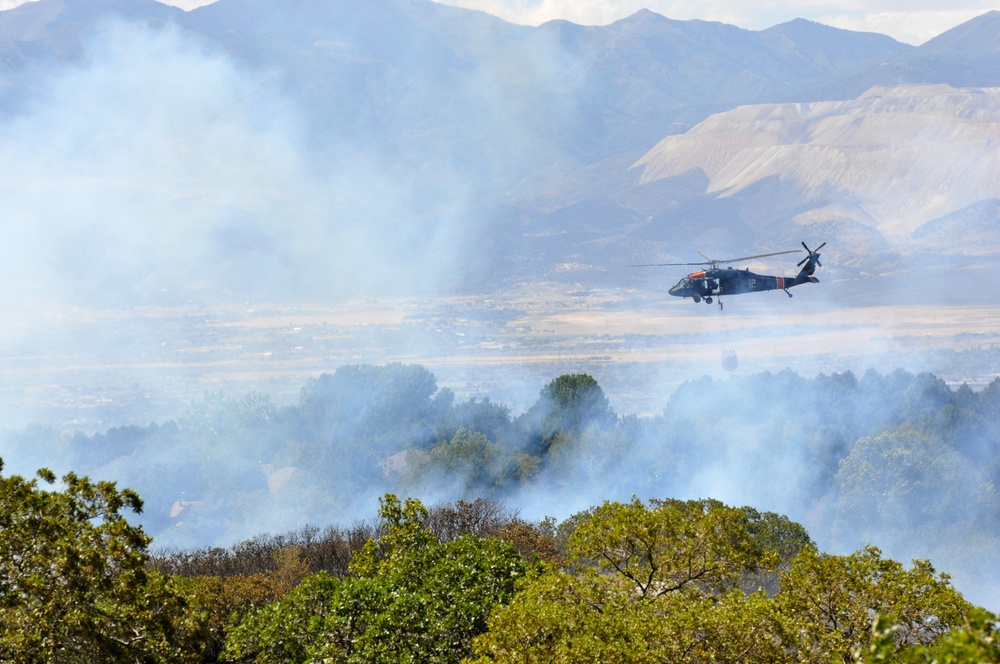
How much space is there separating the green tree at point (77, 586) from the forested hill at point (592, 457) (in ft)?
285

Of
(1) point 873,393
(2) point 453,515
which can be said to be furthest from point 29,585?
(1) point 873,393

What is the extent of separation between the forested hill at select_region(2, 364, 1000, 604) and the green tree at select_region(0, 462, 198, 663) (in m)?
87.0

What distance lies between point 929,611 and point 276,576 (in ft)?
127

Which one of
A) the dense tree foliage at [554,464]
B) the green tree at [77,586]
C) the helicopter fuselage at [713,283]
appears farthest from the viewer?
the dense tree foliage at [554,464]

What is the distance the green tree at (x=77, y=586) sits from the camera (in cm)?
2634

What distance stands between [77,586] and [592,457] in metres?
118

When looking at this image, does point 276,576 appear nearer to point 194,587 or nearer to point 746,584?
point 194,587

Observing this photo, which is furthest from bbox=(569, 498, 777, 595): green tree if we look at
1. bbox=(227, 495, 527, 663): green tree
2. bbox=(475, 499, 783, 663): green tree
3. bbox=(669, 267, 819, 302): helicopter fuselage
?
bbox=(669, 267, 819, 302): helicopter fuselage

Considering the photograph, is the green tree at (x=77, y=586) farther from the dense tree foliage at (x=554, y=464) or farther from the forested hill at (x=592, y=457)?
the forested hill at (x=592, y=457)

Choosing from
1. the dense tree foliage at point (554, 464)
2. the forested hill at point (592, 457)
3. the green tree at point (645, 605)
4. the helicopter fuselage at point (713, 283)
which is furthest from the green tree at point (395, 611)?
the forested hill at point (592, 457)

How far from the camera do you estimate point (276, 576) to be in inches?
2365

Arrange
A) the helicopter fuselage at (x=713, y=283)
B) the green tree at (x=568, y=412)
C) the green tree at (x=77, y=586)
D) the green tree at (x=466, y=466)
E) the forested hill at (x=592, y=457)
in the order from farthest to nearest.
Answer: the green tree at (x=568, y=412), the green tree at (x=466, y=466), the forested hill at (x=592, y=457), the helicopter fuselage at (x=713, y=283), the green tree at (x=77, y=586)

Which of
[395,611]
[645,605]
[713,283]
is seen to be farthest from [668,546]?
[713,283]

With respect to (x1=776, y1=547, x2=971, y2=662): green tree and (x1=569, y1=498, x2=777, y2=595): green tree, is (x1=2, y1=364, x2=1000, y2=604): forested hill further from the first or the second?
(x1=776, y1=547, x2=971, y2=662): green tree
